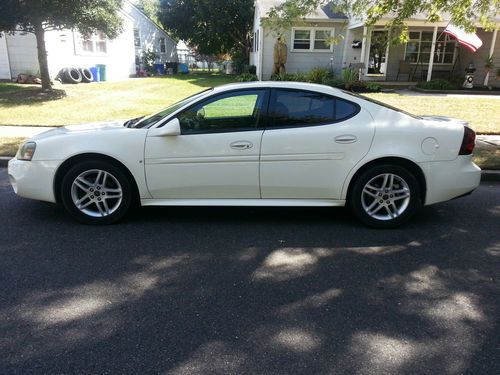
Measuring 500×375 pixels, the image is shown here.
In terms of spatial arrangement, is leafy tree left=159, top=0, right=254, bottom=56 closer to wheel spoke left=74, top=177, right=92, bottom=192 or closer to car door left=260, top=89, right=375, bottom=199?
car door left=260, top=89, right=375, bottom=199

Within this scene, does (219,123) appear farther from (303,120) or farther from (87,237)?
(87,237)

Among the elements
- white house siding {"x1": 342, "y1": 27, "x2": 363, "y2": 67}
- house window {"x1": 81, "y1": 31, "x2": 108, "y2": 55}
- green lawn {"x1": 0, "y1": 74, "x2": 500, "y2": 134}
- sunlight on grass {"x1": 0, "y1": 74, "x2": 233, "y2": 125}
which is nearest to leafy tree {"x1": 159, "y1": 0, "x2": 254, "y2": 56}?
house window {"x1": 81, "y1": 31, "x2": 108, "y2": 55}

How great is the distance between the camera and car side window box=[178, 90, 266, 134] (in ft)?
15.4

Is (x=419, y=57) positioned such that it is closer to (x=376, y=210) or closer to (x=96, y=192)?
(x=376, y=210)

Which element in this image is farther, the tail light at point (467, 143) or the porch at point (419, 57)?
the porch at point (419, 57)

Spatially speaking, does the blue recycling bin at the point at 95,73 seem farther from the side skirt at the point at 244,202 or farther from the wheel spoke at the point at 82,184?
the side skirt at the point at 244,202

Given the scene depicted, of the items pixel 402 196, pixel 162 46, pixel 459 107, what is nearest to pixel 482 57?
pixel 459 107

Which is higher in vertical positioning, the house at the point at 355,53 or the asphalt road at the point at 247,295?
the house at the point at 355,53

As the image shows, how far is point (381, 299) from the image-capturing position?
3.41 m

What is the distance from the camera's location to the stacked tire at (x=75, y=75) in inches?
863

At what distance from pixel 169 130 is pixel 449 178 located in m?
2.98

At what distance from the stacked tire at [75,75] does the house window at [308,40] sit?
35.6ft

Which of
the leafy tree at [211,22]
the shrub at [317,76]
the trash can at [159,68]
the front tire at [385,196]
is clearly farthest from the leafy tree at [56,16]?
the leafy tree at [211,22]

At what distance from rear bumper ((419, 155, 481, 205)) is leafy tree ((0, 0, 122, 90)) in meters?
13.6
